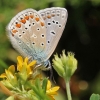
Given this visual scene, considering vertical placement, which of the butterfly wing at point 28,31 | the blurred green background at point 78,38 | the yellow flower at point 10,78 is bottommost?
the yellow flower at point 10,78

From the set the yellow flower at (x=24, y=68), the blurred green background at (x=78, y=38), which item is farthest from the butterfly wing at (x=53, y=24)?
the blurred green background at (x=78, y=38)

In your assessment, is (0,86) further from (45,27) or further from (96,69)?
(96,69)

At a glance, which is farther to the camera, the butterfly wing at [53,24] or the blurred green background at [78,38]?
the blurred green background at [78,38]

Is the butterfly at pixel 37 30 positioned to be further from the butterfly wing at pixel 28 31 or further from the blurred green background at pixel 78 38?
the blurred green background at pixel 78 38

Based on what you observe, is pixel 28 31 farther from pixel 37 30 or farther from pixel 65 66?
pixel 65 66

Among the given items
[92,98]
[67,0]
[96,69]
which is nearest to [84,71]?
[96,69]

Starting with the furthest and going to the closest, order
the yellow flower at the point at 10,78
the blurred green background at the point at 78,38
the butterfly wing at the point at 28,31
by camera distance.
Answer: the blurred green background at the point at 78,38
the butterfly wing at the point at 28,31
the yellow flower at the point at 10,78

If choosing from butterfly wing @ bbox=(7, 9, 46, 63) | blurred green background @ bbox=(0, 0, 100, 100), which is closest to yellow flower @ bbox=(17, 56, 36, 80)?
butterfly wing @ bbox=(7, 9, 46, 63)
